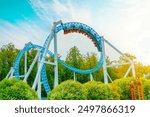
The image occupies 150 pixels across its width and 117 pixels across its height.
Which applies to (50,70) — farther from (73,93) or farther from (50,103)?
(50,103)

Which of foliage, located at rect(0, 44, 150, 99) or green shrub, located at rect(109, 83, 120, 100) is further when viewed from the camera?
foliage, located at rect(0, 44, 150, 99)

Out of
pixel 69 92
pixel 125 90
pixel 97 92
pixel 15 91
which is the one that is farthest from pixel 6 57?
pixel 15 91

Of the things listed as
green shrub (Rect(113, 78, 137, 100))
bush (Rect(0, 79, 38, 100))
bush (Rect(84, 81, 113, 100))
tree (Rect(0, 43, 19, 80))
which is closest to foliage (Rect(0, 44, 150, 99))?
tree (Rect(0, 43, 19, 80))

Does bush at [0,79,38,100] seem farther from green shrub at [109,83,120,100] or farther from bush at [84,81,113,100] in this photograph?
green shrub at [109,83,120,100]

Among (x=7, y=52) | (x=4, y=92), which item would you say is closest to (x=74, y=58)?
(x=7, y=52)

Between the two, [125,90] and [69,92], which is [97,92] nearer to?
[69,92]

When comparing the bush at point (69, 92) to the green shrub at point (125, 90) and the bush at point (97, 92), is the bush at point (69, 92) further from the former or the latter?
the green shrub at point (125, 90)
